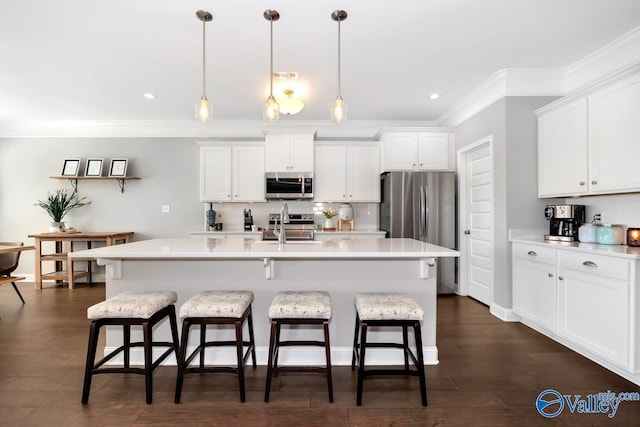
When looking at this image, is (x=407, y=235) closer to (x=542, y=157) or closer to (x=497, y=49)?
(x=542, y=157)

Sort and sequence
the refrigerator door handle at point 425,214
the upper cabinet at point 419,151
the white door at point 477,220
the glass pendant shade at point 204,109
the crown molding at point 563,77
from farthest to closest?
the upper cabinet at point 419,151, the refrigerator door handle at point 425,214, the white door at point 477,220, the crown molding at point 563,77, the glass pendant shade at point 204,109

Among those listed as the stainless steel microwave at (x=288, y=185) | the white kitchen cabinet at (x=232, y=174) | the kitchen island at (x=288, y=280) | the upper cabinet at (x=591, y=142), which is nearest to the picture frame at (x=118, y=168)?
the white kitchen cabinet at (x=232, y=174)

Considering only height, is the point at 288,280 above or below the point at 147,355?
above

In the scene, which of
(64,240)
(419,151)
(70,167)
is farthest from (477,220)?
(70,167)

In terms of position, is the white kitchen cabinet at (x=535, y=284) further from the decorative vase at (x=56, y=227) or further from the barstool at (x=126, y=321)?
the decorative vase at (x=56, y=227)

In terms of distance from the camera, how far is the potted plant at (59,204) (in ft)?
15.8

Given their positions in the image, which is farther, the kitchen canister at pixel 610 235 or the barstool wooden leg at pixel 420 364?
the kitchen canister at pixel 610 235

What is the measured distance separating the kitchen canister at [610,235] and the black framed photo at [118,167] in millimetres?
5930

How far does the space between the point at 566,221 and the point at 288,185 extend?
3338 millimetres

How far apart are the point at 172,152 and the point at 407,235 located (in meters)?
3.89

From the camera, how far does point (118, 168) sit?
4.93m

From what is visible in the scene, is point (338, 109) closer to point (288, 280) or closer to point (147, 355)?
point (288, 280)

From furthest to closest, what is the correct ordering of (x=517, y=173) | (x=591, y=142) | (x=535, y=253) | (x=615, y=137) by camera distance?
(x=517, y=173) → (x=535, y=253) → (x=591, y=142) → (x=615, y=137)

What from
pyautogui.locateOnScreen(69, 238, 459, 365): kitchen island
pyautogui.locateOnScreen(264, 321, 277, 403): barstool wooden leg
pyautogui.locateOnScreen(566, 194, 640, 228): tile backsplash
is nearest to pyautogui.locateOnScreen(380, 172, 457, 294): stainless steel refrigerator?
pyautogui.locateOnScreen(566, 194, 640, 228): tile backsplash
